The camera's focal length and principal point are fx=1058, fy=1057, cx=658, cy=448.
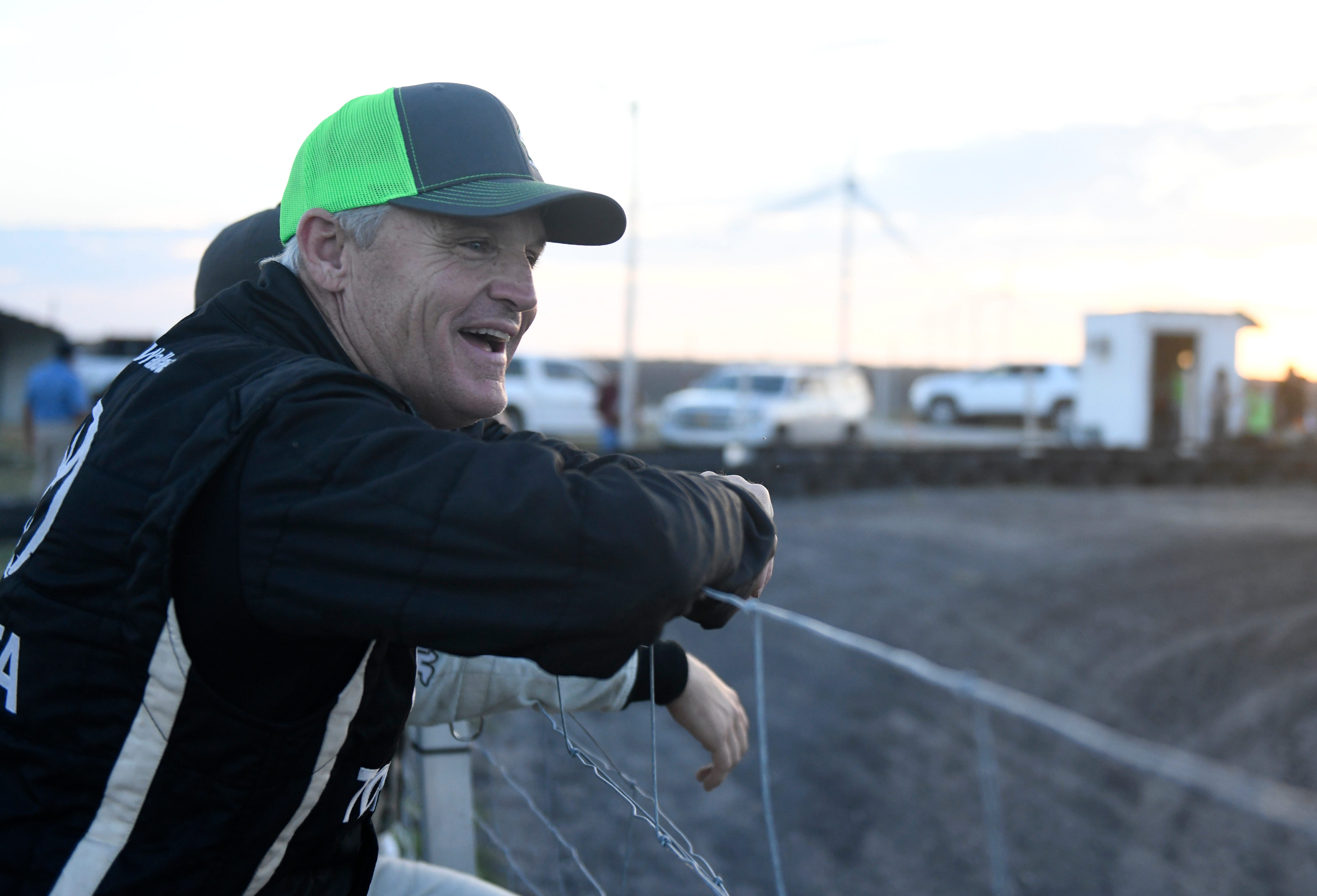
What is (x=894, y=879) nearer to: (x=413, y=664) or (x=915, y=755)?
(x=915, y=755)

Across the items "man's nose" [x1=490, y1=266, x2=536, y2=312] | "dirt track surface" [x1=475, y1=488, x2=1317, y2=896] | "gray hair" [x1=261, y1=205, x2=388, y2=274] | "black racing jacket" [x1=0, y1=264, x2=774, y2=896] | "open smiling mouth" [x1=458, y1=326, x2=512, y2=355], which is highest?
"gray hair" [x1=261, y1=205, x2=388, y2=274]

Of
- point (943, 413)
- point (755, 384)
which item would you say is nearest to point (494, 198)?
point (755, 384)

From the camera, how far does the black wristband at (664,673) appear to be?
178 cm

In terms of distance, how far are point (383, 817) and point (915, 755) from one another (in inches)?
203

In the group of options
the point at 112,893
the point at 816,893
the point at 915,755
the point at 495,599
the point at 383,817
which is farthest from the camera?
the point at 915,755

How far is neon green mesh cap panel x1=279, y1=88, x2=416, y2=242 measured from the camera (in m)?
1.25

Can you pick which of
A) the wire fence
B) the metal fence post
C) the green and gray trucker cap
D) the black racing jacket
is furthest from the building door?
the black racing jacket

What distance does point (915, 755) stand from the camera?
729 centimetres

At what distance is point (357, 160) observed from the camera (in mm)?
1274

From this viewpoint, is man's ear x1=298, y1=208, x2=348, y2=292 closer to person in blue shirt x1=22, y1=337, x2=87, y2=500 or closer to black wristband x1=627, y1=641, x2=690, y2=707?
black wristband x1=627, y1=641, x2=690, y2=707

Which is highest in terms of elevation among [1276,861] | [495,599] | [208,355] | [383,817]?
[208,355]

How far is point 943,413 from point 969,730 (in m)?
22.1

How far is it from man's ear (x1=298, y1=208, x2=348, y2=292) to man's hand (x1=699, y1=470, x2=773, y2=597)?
0.52m

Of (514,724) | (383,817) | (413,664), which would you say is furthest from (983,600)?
(413,664)
